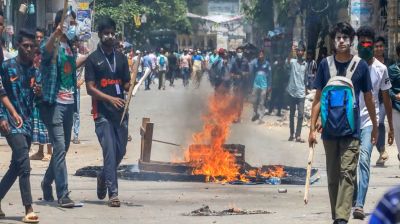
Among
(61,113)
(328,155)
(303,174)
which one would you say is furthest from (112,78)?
(303,174)

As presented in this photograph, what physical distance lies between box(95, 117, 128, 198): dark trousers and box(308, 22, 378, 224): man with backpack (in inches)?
88.7

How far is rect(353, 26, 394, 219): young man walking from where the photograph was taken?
30.4ft

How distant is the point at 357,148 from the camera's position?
28.2ft

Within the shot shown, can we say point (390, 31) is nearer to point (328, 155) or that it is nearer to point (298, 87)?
point (298, 87)

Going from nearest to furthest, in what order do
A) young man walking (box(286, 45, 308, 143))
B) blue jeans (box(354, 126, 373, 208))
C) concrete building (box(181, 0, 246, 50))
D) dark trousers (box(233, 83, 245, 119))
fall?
blue jeans (box(354, 126, 373, 208)) → young man walking (box(286, 45, 308, 143)) → dark trousers (box(233, 83, 245, 119)) → concrete building (box(181, 0, 246, 50))

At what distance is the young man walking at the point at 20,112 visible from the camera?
8.71 meters

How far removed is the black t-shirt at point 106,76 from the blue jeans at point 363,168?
2.38 metres

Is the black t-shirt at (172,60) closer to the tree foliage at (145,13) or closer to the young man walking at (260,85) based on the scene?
the tree foliage at (145,13)

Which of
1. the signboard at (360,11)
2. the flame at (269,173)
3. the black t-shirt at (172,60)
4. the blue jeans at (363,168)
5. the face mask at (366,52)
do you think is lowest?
the black t-shirt at (172,60)

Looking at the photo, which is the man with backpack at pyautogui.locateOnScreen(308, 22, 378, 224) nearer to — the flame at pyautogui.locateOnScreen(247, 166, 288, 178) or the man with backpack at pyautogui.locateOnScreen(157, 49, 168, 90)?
the flame at pyautogui.locateOnScreen(247, 166, 288, 178)

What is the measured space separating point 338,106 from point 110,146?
2.56 m

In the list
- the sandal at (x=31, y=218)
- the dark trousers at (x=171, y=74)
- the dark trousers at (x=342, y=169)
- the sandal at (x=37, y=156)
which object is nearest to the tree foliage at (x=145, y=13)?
the dark trousers at (x=171, y=74)

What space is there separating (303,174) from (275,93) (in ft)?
44.8

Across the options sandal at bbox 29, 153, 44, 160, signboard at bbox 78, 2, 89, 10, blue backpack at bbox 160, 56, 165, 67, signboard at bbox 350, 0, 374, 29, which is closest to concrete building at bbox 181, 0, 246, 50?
blue backpack at bbox 160, 56, 165, 67
